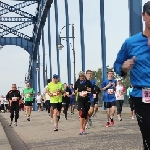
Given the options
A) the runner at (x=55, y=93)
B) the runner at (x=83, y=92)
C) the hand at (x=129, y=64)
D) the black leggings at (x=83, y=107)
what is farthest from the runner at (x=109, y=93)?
the hand at (x=129, y=64)

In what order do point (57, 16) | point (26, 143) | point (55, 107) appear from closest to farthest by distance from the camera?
point (26, 143) < point (55, 107) < point (57, 16)

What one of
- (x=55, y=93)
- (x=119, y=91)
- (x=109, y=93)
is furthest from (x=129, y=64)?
(x=119, y=91)

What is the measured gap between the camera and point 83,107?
13188 millimetres

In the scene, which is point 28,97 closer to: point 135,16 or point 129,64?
point 135,16

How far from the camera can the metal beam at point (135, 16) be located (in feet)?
58.4

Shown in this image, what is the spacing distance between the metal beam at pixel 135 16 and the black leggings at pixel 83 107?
5110mm

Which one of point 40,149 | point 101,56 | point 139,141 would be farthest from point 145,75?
point 101,56

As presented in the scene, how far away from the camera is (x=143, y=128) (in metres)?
4.51

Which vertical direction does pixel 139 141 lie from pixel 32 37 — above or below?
below

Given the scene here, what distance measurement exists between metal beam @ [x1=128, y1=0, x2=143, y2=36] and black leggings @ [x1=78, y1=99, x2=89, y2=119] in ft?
16.8

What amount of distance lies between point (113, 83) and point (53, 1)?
33497mm

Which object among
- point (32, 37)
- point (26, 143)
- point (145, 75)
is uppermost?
point (32, 37)

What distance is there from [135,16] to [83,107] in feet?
20.1

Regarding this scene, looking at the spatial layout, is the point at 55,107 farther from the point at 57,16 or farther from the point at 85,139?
the point at 57,16
